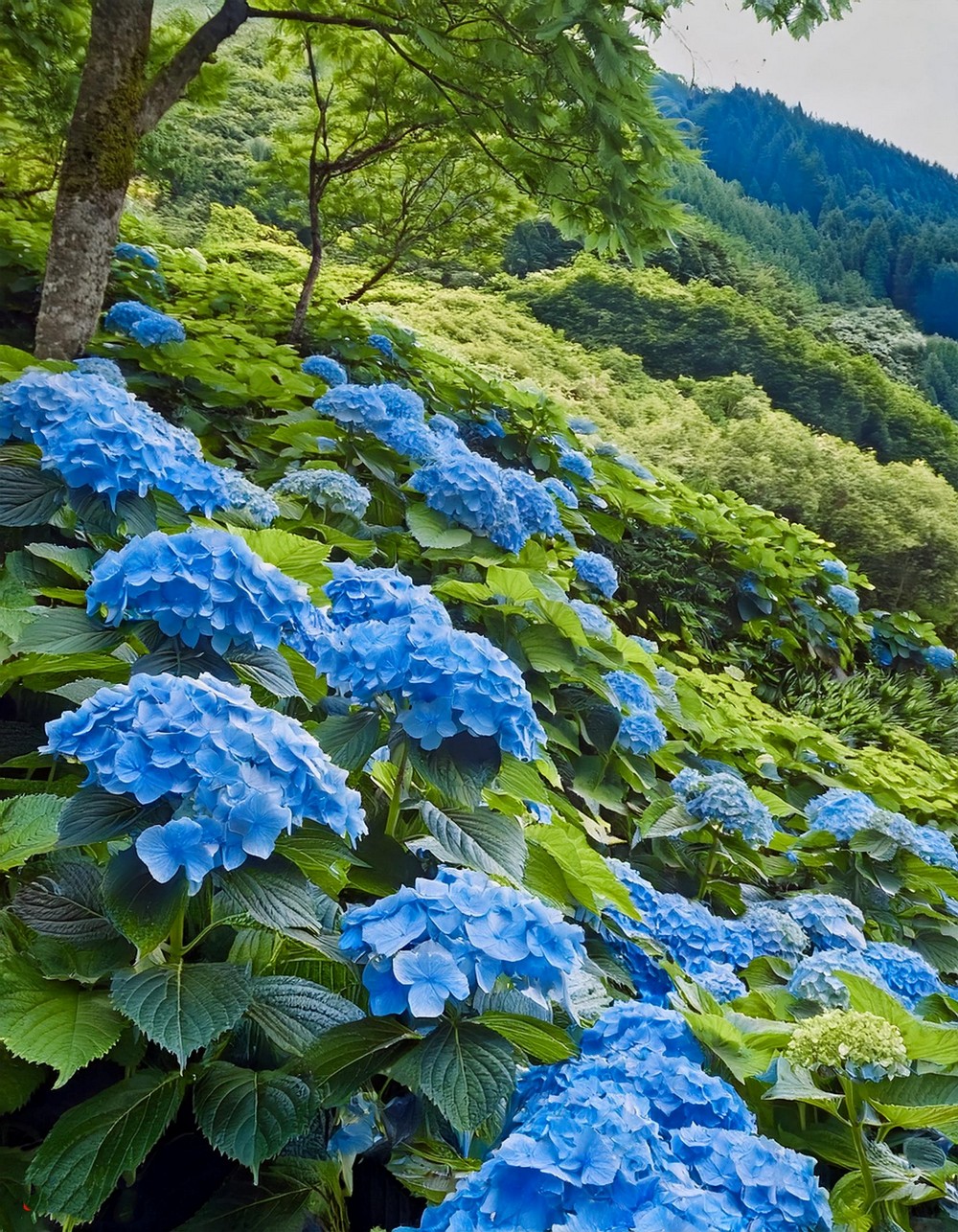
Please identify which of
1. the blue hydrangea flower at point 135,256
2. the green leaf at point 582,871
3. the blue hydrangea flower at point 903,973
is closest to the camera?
the green leaf at point 582,871

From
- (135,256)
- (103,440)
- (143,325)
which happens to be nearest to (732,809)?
(103,440)

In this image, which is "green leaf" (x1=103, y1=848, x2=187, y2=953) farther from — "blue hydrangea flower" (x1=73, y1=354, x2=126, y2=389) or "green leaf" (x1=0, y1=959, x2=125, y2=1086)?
"blue hydrangea flower" (x1=73, y1=354, x2=126, y2=389)

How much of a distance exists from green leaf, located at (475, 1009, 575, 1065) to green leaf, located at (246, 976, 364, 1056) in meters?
0.17

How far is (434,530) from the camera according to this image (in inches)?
108

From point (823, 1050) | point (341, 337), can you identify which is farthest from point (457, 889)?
point (341, 337)

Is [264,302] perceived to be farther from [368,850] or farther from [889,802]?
[368,850]

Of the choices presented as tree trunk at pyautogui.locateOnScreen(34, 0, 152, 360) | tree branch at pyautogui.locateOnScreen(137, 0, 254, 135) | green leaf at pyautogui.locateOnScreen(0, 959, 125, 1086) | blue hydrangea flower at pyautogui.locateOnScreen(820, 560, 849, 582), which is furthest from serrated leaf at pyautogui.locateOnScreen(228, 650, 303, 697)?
blue hydrangea flower at pyautogui.locateOnScreen(820, 560, 849, 582)

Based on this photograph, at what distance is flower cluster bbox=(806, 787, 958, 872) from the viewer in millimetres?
2686

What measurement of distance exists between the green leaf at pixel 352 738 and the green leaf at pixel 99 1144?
0.44 m

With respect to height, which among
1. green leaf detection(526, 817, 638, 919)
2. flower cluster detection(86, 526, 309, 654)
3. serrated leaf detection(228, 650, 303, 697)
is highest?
flower cluster detection(86, 526, 309, 654)

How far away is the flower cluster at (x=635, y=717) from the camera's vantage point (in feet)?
8.64

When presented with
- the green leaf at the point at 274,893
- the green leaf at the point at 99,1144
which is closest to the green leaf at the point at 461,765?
the green leaf at the point at 274,893

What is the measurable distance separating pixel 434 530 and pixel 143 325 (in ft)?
5.85

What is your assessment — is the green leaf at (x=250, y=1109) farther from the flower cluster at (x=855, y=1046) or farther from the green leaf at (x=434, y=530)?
the green leaf at (x=434, y=530)
